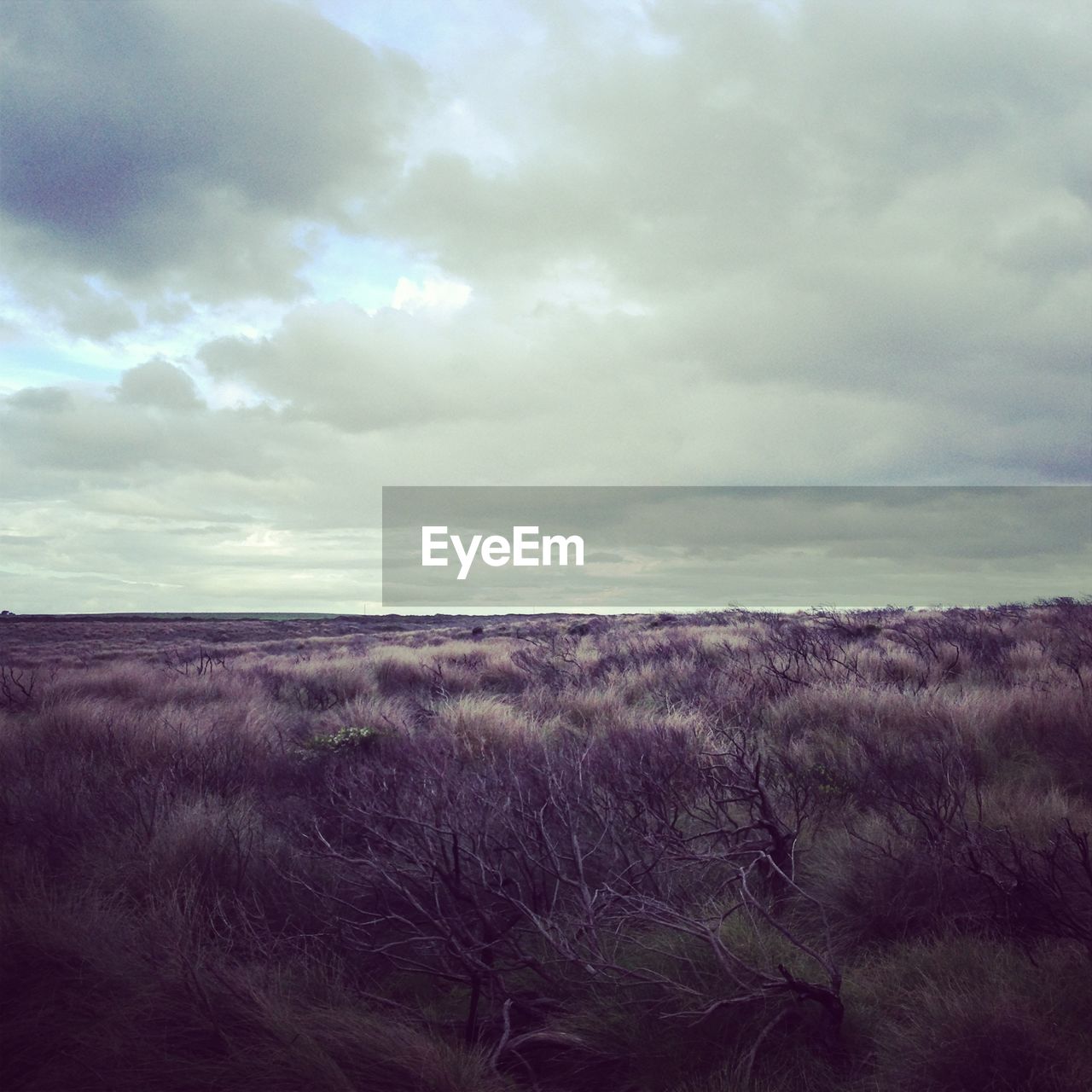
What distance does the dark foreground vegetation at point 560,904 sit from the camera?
7.59 ft

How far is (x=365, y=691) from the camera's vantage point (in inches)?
402

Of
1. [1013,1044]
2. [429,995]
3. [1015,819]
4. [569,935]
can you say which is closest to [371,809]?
[429,995]

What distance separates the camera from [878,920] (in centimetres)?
308

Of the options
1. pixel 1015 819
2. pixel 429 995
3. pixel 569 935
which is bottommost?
pixel 429 995

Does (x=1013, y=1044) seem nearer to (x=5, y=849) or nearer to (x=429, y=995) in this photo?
(x=429, y=995)

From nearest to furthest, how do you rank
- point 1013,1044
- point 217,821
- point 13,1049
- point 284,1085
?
point 1013,1044 < point 284,1085 < point 13,1049 < point 217,821

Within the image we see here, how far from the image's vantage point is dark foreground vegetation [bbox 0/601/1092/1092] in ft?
7.59

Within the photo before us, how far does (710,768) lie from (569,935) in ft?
6.24

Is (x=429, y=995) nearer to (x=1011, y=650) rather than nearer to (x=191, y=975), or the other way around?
(x=191, y=975)

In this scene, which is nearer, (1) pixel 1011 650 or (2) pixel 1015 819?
(2) pixel 1015 819

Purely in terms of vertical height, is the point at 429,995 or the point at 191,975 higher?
the point at 191,975

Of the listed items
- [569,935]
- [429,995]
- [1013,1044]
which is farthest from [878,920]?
[429,995]

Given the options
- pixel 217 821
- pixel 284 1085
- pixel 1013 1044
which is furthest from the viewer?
pixel 217 821

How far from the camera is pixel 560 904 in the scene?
3.33m
